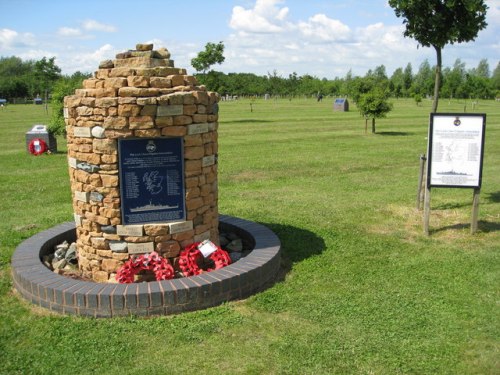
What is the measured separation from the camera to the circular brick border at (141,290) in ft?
15.7

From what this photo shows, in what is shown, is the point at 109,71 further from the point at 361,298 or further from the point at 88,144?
the point at 361,298

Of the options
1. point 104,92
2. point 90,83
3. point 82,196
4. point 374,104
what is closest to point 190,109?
point 104,92

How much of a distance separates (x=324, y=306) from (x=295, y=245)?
1.99m

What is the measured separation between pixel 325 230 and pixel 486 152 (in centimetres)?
1211

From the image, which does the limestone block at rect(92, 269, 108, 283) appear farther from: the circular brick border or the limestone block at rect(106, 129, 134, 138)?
the limestone block at rect(106, 129, 134, 138)

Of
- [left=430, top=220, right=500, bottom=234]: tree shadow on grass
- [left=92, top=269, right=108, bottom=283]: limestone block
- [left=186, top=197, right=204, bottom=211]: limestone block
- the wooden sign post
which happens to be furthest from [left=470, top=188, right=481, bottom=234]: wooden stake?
[left=92, top=269, right=108, bottom=283]: limestone block

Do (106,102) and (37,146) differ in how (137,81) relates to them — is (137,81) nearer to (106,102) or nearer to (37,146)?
(106,102)

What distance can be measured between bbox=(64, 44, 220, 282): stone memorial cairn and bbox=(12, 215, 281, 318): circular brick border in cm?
62

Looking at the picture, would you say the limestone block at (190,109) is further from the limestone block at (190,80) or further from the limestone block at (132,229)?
the limestone block at (132,229)

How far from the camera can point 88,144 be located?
5.46 m

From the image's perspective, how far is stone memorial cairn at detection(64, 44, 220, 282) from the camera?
17.2 feet

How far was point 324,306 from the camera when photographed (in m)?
5.11

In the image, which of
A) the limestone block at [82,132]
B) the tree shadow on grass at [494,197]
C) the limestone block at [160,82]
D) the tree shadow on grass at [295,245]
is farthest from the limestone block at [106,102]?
the tree shadow on grass at [494,197]

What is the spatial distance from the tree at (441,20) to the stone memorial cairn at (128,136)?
500 centimetres
